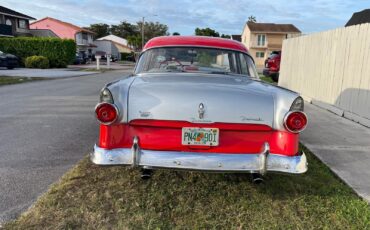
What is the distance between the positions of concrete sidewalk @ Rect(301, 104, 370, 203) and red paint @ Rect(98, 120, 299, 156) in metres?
1.44

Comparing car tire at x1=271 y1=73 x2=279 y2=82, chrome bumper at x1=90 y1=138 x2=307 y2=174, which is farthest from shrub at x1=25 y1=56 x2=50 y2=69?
chrome bumper at x1=90 y1=138 x2=307 y2=174

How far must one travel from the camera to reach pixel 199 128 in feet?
10.7

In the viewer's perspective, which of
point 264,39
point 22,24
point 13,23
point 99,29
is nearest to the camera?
point 13,23

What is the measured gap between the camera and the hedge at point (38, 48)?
3231cm

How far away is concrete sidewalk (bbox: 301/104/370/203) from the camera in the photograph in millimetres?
4445

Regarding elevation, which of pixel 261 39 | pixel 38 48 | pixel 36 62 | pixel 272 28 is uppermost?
pixel 272 28

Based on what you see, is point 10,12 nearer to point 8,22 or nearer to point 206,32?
point 8,22

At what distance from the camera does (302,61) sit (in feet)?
39.9

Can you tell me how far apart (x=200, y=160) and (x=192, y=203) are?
2.13 ft

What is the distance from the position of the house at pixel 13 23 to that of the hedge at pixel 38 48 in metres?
7.86

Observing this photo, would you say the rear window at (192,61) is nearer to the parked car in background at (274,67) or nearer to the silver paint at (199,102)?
the silver paint at (199,102)

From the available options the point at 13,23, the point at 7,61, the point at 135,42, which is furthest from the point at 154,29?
the point at 7,61

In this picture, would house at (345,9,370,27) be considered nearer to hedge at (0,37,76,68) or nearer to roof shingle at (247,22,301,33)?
roof shingle at (247,22,301,33)

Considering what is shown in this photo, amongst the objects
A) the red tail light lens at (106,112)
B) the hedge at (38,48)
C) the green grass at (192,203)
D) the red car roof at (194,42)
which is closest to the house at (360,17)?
the hedge at (38,48)
